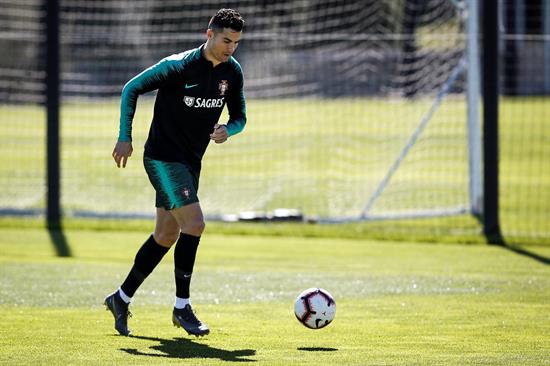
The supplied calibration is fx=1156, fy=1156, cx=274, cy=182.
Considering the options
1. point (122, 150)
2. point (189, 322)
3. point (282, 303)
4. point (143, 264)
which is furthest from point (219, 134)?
point (282, 303)

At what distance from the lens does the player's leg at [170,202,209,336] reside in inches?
325

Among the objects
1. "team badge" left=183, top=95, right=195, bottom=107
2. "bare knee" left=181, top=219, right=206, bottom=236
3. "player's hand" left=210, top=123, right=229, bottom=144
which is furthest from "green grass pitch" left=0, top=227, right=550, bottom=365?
"team badge" left=183, top=95, right=195, bottom=107

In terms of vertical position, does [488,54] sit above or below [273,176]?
above

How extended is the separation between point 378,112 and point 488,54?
39.6 ft

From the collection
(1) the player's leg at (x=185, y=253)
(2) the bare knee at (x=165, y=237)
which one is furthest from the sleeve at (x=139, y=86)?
(2) the bare knee at (x=165, y=237)

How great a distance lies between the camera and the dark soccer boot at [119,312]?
830 cm

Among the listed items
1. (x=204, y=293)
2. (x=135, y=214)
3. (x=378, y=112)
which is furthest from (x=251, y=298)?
(x=378, y=112)

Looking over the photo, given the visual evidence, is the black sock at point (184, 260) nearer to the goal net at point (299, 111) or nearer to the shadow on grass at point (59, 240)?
the shadow on grass at point (59, 240)

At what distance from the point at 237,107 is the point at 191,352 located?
2.16m

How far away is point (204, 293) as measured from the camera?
10.4m

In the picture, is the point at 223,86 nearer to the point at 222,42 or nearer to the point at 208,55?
the point at 208,55

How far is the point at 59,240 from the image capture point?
1435 cm

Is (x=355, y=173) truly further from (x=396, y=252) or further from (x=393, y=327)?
(x=393, y=327)

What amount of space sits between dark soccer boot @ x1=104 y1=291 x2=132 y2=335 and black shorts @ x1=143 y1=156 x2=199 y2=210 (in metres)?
0.76
